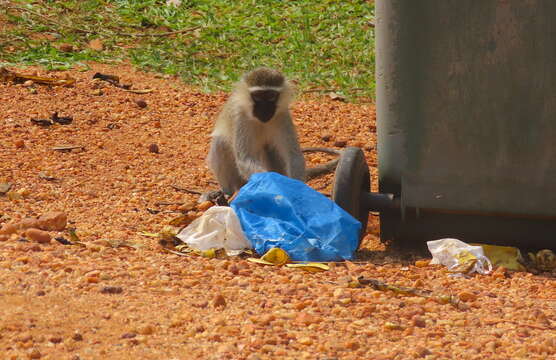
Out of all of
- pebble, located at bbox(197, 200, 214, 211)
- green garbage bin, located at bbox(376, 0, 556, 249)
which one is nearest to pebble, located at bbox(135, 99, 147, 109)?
pebble, located at bbox(197, 200, 214, 211)

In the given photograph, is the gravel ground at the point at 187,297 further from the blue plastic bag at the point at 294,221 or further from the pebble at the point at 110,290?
the blue plastic bag at the point at 294,221

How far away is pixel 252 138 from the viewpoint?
6969mm

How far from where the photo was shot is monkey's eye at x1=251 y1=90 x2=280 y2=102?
6.67m

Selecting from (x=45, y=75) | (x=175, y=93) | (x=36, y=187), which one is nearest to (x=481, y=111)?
(x=36, y=187)

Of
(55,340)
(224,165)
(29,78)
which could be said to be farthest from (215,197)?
(29,78)

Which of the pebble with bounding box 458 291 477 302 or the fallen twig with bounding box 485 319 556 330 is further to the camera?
the pebble with bounding box 458 291 477 302

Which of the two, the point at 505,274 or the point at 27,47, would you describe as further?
the point at 27,47

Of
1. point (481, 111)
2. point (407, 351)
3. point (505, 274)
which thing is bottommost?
point (505, 274)

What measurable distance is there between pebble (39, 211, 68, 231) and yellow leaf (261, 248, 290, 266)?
120 centimetres

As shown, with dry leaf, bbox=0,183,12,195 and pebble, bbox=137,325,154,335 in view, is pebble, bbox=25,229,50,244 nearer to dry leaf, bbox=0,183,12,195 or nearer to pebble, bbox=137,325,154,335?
dry leaf, bbox=0,183,12,195

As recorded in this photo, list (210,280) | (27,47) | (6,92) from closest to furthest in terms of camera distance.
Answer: (210,280) < (6,92) < (27,47)

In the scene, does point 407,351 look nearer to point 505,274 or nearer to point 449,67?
point 505,274

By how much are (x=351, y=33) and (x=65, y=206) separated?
18.7ft

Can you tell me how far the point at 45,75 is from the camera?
30.1 ft
